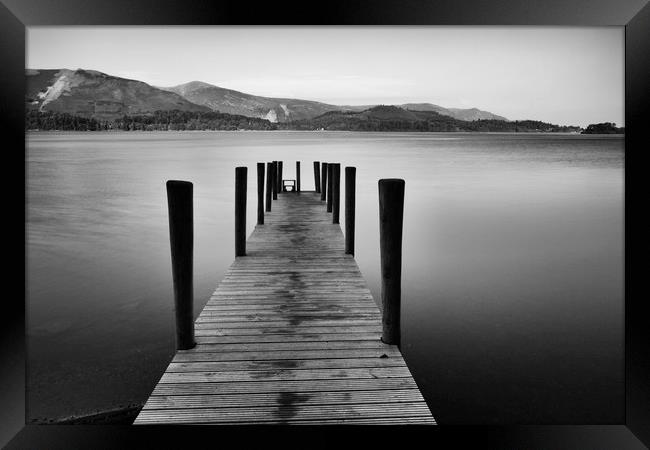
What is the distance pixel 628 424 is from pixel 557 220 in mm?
17376

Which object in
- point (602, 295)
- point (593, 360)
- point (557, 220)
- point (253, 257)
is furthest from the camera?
point (557, 220)

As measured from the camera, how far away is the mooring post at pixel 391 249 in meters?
4.01

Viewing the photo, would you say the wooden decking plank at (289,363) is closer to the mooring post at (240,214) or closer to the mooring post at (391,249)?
the mooring post at (391,249)

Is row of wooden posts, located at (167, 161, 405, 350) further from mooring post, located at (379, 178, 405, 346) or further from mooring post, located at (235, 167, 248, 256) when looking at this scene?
mooring post, located at (235, 167, 248, 256)

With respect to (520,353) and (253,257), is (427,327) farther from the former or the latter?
(253,257)

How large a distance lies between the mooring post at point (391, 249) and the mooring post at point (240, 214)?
3.69 meters

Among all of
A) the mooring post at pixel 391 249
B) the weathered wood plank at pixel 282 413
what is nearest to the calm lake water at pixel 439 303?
the mooring post at pixel 391 249

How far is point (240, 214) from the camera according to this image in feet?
25.5

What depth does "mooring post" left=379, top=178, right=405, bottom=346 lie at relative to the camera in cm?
401

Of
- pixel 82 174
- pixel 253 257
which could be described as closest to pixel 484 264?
pixel 253 257

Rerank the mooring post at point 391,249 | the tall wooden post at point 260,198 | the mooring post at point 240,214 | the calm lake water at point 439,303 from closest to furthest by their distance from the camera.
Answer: the mooring post at point 391,249, the calm lake water at point 439,303, the mooring post at point 240,214, the tall wooden post at point 260,198

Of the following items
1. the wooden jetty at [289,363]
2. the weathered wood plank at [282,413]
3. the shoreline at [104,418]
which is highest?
the wooden jetty at [289,363]

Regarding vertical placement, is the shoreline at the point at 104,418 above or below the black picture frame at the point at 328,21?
below

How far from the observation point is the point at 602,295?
973 centimetres
